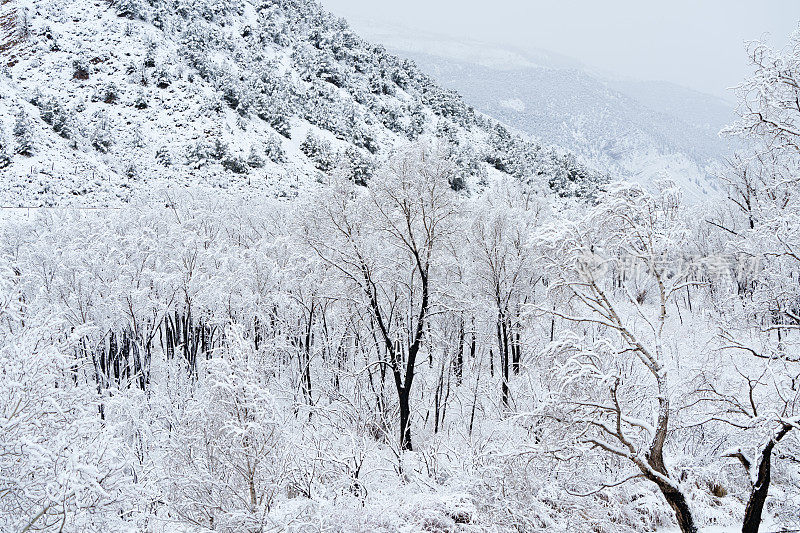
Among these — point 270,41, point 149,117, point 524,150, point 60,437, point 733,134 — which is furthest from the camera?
point 270,41

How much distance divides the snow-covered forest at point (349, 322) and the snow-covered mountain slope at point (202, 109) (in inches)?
13.6

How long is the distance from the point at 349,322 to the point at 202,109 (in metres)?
35.8

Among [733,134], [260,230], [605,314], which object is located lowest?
[260,230]

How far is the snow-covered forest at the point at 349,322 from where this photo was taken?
7.63 metres

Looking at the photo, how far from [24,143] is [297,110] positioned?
86.5 ft

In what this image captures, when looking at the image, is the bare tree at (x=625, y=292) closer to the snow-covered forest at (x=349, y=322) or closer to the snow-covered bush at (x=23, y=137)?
the snow-covered forest at (x=349, y=322)

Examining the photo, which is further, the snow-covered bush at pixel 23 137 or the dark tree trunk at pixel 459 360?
the snow-covered bush at pixel 23 137

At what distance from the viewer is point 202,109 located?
4544 centimetres

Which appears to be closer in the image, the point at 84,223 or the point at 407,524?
the point at 407,524

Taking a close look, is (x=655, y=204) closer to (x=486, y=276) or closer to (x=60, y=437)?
(x=60, y=437)

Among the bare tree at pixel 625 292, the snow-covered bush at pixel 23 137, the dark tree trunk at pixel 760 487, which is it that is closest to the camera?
the dark tree trunk at pixel 760 487

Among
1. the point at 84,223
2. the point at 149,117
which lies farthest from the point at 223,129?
the point at 84,223

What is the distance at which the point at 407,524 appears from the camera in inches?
384

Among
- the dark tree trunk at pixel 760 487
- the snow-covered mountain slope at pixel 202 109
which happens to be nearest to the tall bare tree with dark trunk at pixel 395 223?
the dark tree trunk at pixel 760 487
